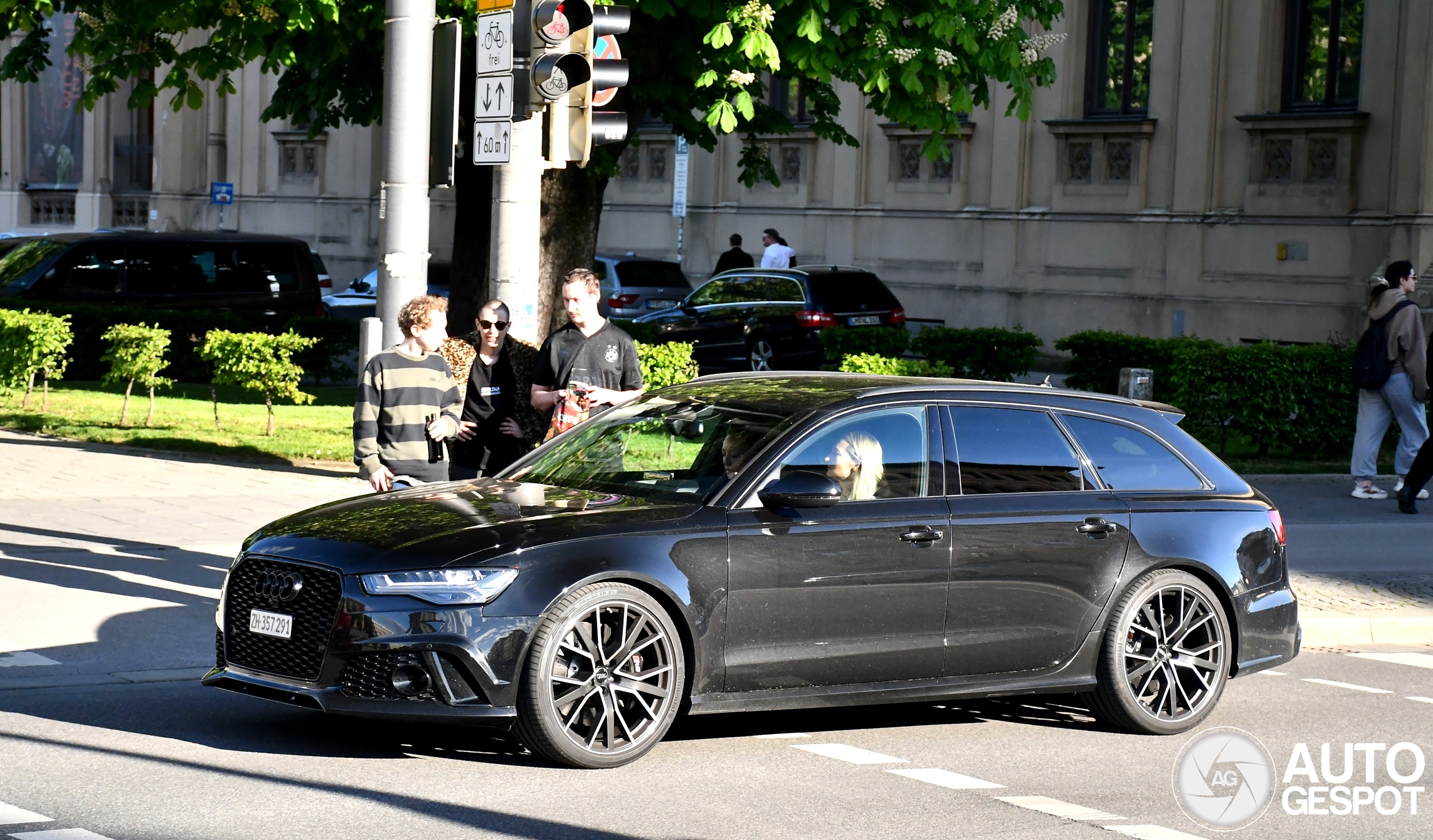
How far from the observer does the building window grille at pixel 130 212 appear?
49938 millimetres

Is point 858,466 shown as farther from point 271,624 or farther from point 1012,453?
point 271,624

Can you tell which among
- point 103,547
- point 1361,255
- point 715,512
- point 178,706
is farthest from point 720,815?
point 1361,255

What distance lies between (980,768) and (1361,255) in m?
19.7

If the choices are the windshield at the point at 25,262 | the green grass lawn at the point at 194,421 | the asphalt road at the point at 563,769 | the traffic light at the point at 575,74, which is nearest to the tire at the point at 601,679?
the asphalt road at the point at 563,769

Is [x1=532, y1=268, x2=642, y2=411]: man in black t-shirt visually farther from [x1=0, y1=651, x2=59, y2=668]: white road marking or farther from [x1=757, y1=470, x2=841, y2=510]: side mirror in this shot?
[x1=0, y1=651, x2=59, y2=668]: white road marking

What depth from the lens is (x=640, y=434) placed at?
780 cm

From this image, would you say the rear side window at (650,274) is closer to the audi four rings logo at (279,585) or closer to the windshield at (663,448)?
the windshield at (663,448)

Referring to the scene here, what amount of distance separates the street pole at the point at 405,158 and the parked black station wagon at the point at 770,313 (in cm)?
1461

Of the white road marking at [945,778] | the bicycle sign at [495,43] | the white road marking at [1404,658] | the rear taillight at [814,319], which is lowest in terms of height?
the white road marking at [1404,658]

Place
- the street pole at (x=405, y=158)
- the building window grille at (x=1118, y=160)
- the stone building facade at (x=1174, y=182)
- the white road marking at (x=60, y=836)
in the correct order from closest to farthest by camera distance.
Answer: the white road marking at (x=60, y=836) < the street pole at (x=405, y=158) < the stone building facade at (x=1174, y=182) < the building window grille at (x=1118, y=160)

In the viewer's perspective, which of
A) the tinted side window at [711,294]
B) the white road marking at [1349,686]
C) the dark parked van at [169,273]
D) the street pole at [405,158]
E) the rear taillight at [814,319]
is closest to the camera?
the white road marking at [1349,686]

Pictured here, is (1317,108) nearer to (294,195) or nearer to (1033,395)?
(1033,395)

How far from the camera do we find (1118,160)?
28.2 meters

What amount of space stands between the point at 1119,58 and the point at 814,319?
7.28 metres
